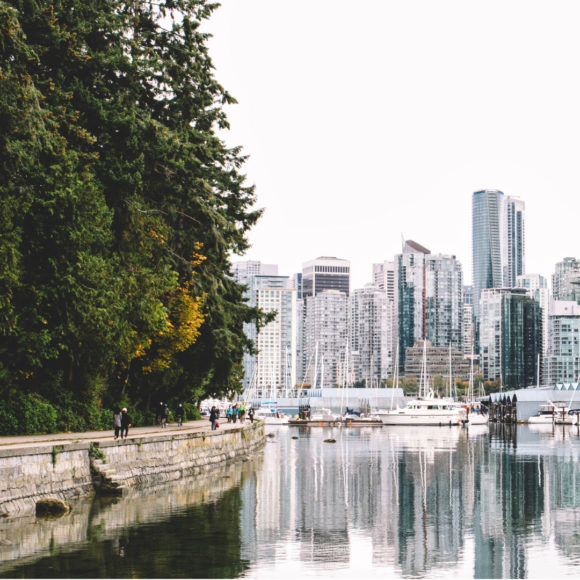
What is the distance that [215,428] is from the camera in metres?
53.8

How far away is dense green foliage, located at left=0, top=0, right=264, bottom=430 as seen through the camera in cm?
3259

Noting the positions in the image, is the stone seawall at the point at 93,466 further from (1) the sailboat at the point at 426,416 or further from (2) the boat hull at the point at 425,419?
(1) the sailboat at the point at 426,416

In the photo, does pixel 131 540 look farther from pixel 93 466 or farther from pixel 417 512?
pixel 417 512

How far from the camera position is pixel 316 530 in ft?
89.0

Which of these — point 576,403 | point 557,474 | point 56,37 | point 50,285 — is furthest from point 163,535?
point 576,403

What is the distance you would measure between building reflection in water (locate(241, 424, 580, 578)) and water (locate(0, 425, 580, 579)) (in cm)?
6

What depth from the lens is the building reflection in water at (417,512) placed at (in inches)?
907

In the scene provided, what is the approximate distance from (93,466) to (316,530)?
30.3 ft

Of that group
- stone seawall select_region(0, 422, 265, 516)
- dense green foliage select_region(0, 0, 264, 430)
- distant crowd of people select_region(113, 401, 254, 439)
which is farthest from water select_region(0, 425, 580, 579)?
dense green foliage select_region(0, 0, 264, 430)

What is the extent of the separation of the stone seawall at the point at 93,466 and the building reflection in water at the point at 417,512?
3452mm

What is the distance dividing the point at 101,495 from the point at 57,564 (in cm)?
1170

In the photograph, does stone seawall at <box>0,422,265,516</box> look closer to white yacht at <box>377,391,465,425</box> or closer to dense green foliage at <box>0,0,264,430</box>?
dense green foliage at <box>0,0,264,430</box>

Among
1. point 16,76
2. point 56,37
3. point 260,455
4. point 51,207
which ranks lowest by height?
point 260,455

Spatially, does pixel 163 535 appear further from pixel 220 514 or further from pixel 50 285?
pixel 50 285
